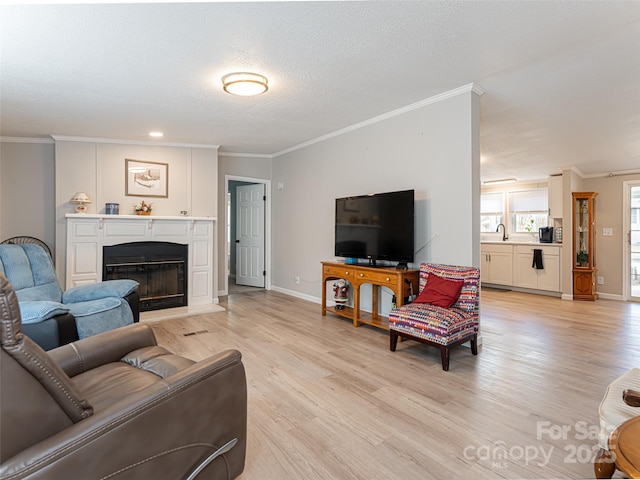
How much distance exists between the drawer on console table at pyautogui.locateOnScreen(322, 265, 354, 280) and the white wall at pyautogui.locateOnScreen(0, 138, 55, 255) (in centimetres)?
411

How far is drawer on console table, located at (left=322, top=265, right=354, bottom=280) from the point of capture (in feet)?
13.3

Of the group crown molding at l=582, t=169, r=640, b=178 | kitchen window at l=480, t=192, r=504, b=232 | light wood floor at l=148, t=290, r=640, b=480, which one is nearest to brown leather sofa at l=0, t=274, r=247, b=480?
light wood floor at l=148, t=290, r=640, b=480

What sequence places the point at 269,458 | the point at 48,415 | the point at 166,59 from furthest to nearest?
the point at 166,59 → the point at 269,458 → the point at 48,415

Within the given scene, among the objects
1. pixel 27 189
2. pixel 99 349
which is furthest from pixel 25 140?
pixel 99 349

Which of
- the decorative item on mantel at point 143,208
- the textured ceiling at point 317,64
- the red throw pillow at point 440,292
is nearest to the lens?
the textured ceiling at point 317,64

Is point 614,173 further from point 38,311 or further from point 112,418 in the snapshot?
point 38,311

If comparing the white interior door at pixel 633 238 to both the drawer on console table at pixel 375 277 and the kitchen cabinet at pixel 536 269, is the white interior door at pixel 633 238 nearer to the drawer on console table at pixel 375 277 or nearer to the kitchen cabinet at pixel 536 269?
the kitchen cabinet at pixel 536 269

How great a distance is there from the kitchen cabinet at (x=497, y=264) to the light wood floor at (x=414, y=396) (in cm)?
260

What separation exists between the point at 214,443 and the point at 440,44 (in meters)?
2.82

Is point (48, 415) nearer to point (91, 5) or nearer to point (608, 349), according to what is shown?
point (91, 5)

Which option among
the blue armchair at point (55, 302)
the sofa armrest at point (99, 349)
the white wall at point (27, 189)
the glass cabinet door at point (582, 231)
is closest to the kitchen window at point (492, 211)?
the glass cabinet door at point (582, 231)

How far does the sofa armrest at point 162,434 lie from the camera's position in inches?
35.6

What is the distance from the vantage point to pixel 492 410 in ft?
7.13

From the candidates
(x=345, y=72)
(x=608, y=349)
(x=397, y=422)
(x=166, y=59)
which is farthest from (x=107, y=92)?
(x=608, y=349)
